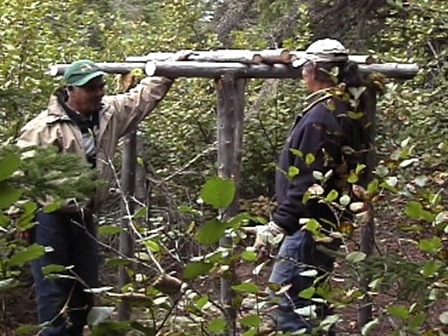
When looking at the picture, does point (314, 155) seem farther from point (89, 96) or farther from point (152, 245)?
point (152, 245)

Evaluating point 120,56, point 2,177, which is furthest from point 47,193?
point 120,56

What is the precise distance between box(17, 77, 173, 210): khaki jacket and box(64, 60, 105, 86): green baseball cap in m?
0.14

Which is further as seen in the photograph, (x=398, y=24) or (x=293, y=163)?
(x=398, y=24)

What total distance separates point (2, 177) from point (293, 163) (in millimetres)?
2495

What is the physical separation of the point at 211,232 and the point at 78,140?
262 centimetres

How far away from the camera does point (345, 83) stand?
4062 millimetres

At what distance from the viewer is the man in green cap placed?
4609 millimetres

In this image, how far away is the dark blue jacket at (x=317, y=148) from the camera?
13.5 ft

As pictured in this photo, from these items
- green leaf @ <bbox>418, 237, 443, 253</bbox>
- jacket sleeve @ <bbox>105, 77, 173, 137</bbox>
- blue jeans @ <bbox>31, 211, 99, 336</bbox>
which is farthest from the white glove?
jacket sleeve @ <bbox>105, 77, 173, 137</bbox>

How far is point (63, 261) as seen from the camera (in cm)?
479

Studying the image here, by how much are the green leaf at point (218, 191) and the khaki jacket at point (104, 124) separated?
2.40 meters

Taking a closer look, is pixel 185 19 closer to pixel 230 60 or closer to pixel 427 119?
pixel 427 119

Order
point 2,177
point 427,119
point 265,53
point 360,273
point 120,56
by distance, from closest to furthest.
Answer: point 2,177
point 360,273
point 265,53
point 427,119
point 120,56

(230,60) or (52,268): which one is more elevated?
(230,60)
